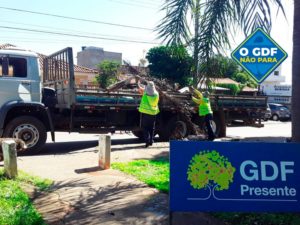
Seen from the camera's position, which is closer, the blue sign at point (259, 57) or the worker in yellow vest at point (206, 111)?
the blue sign at point (259, 57)

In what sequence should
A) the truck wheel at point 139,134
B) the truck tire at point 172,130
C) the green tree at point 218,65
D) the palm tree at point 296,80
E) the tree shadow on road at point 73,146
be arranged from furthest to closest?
1. the truck wheel at point 139,134
2. the truck tire at point 172,130
3. the tree shadow on road at point 73,146
4. the green tree at point 218,65
5. the palm tree at point 296,80

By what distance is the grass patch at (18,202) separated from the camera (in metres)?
4.58

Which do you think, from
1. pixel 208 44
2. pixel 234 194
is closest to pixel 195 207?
pixel 234 194

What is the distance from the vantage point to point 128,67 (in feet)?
43.3

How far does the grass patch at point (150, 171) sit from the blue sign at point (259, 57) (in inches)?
91.2

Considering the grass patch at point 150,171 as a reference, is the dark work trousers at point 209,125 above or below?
above

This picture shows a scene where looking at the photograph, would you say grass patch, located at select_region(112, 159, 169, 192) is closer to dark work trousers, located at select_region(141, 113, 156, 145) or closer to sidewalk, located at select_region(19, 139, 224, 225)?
sidewalk, located at select_region(19, 139, 224, 225)

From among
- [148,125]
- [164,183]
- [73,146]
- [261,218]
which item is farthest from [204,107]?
[261,218]

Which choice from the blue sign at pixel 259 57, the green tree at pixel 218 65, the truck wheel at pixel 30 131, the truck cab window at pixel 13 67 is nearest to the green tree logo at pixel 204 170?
the green tree at pixel 218 65

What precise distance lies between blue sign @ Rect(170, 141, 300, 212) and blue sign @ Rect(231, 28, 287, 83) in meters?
2.57

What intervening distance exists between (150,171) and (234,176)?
10.7 ft

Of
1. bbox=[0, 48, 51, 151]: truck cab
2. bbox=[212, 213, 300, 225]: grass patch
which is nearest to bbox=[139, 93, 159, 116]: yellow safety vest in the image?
bbox=[0, 48, 51, 151]: truck cab

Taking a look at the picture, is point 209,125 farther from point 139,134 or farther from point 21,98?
point 21,98

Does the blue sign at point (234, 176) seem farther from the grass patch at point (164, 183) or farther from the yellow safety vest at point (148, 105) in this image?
the yellow safety vest at point (148, 105)
